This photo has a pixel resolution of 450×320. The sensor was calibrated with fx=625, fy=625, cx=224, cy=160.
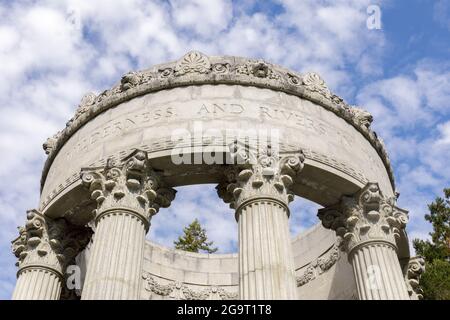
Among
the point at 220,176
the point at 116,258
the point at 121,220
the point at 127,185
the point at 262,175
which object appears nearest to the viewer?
the point at 116,258

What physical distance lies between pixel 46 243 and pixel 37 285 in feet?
5.64

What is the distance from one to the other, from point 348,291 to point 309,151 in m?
9.92

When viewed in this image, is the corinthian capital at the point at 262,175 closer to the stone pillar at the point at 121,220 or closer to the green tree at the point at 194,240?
the stone pillar at the point at 121,220

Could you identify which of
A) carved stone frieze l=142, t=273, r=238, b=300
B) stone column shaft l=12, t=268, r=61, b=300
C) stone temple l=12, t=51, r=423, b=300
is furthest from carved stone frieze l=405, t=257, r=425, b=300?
stone column shaft l=12, t=268, r=61, b=300

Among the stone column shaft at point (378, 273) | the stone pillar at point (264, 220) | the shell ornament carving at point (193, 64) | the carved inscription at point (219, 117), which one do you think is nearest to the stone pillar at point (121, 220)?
the carved inscription at point (219, 117)

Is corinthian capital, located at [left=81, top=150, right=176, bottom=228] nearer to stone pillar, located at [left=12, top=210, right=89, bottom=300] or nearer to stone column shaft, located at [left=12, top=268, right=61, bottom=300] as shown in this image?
stone pillar, located at [left=12, top=210, right=89, bottom=300]

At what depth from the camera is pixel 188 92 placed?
2409 cm

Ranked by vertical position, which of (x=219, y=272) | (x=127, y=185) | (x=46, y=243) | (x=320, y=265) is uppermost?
(x=219, y=272)

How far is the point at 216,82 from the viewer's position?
24.3 meters

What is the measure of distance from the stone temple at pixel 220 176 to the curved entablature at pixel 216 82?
6 cm

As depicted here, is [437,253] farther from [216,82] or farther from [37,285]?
[37,285]

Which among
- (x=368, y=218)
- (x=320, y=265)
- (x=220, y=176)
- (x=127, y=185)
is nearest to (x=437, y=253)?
(x=320, y=265)

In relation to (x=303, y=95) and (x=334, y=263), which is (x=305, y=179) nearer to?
(x=303, y=95)
